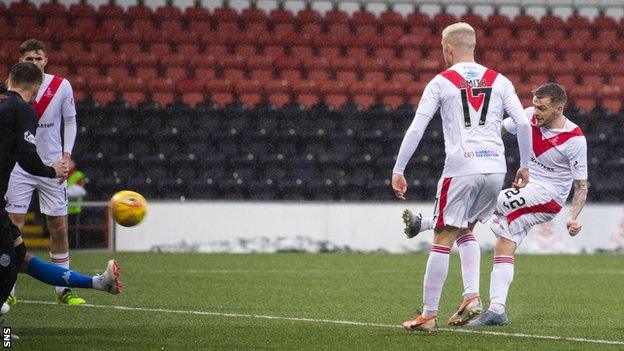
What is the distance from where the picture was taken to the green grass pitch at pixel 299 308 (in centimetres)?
698

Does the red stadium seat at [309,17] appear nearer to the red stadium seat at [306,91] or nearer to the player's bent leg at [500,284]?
the red stadium seat at [306,91]

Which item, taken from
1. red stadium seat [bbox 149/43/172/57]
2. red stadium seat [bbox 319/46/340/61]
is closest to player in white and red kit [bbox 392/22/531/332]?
red stadium seat [bbox 149/43/172/57]

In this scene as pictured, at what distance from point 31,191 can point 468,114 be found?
3.72 metres

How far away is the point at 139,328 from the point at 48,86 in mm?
2555

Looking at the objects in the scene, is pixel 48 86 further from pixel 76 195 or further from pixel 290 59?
pixel 290 59

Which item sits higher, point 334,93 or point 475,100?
point 334,93

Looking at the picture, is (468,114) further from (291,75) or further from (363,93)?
(291,75)

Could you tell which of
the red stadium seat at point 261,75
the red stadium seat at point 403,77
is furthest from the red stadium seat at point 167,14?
the red stadium seat at point 403,77

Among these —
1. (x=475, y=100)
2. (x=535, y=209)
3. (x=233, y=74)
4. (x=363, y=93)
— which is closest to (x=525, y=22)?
(x=363, y=93)

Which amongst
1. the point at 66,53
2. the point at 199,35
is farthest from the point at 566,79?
the point at 66,53

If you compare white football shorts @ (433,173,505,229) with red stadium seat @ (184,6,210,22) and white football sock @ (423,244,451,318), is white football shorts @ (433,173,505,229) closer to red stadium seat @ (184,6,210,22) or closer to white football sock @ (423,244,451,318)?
white football sock @ (423,244,451,318)

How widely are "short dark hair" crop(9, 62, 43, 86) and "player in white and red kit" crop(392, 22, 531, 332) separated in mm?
2341

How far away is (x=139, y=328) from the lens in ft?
25.0

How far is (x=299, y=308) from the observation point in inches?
365
